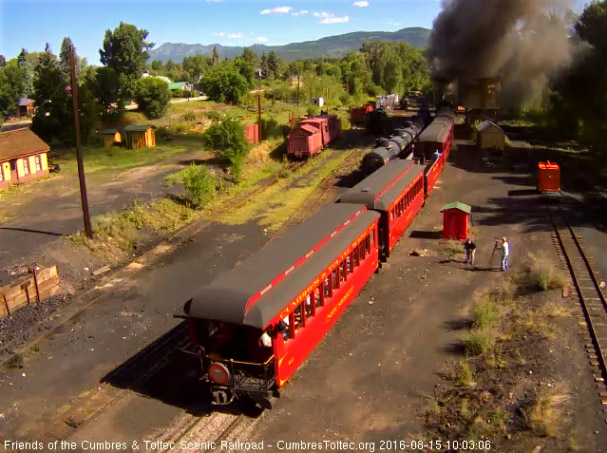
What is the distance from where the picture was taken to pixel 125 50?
77.4 metres

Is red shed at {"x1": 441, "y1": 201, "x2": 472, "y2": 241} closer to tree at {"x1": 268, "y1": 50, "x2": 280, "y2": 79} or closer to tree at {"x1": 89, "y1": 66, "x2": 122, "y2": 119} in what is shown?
tree at {"x1": 89, "y1": 66, "x2": 122, "y2": 119}

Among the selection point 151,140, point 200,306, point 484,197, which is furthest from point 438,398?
point 151,140

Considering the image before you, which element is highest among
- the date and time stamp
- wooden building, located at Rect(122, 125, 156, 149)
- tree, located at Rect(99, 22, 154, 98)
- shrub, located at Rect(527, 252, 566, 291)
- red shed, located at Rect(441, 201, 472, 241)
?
tree, located at Rect(99, 22, 154, 98)

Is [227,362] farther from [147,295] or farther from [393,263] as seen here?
[393,263]

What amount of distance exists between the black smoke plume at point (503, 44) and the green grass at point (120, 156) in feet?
99.5

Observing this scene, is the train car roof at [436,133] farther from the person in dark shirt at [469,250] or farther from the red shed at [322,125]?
the person in dark shirt at [469,250]

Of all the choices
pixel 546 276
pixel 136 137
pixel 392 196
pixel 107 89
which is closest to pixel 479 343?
pixel 546 276

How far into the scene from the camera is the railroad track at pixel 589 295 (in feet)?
45.8

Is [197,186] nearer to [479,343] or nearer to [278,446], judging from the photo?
[479,343]

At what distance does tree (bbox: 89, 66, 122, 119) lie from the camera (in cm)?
5944

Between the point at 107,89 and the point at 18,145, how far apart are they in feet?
87.6

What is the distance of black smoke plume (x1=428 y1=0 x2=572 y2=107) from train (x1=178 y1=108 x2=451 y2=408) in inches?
1626

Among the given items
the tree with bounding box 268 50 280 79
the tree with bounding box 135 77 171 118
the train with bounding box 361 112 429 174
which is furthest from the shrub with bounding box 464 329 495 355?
the tree with bounding box 268 50 280 79

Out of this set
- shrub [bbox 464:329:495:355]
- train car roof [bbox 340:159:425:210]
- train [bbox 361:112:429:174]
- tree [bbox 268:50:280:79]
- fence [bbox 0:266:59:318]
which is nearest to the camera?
shrub [bbox 464:329:495:355]
